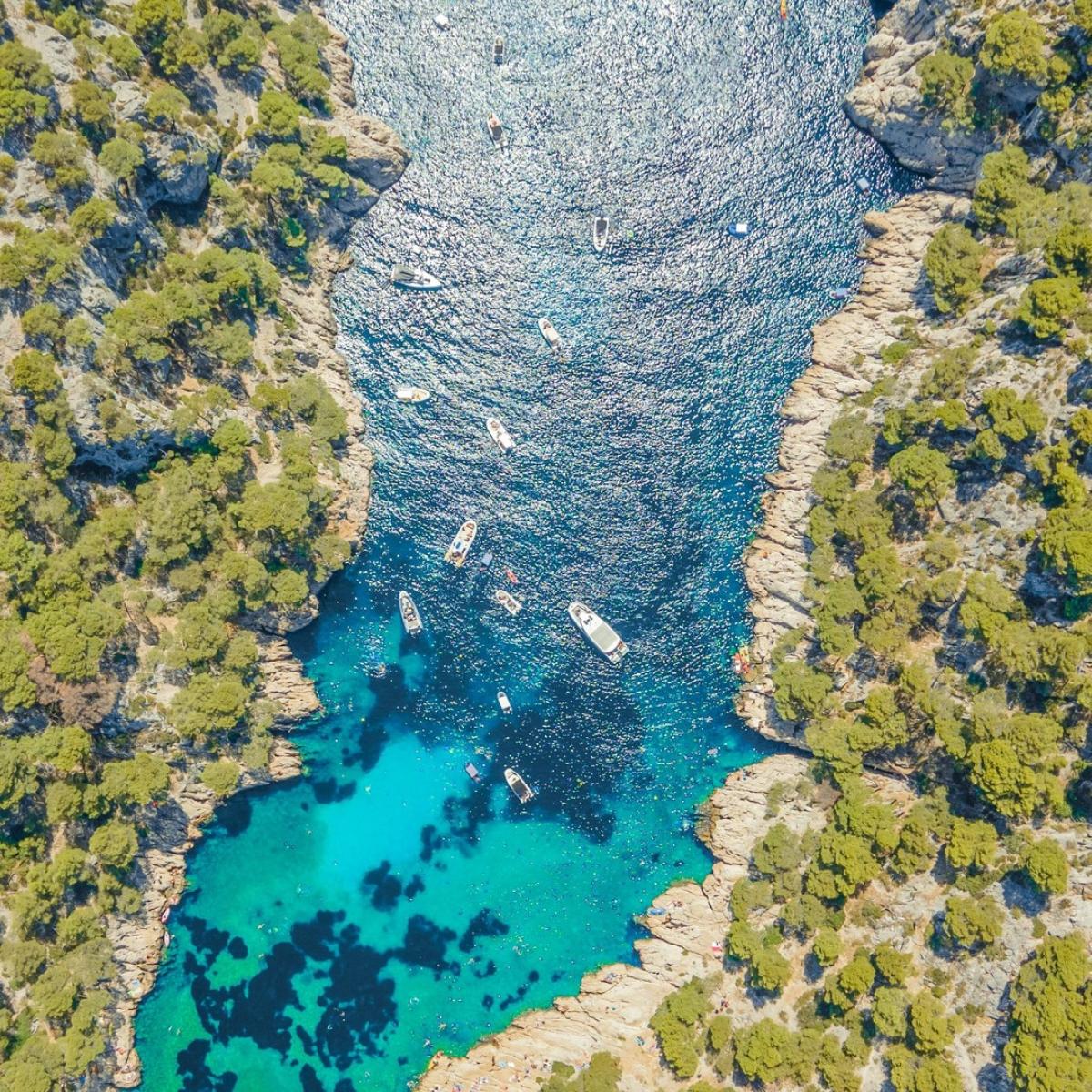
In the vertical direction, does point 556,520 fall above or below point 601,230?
below

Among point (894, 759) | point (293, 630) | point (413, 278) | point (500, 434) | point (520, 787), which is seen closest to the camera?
point (894, 759)

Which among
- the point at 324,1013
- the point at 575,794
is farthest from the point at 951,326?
the point at 324,1013

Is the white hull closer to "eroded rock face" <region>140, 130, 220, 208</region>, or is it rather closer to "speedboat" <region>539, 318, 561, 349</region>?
"speedboat" <region>539, 318, 561, 349</region>

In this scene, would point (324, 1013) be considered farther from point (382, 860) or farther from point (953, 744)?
point (953, 744)

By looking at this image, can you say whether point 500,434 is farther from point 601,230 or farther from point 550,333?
point 601,230

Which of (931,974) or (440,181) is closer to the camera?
(931,974)

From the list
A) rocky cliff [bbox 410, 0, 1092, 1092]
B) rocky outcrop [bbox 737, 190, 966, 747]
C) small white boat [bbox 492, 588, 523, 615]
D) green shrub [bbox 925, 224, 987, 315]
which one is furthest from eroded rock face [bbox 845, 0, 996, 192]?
small white boat [bbox 492, 588, 523, 615]

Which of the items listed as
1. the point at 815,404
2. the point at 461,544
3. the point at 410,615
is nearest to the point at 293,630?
the point at 410,615
